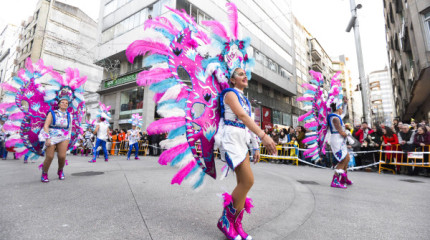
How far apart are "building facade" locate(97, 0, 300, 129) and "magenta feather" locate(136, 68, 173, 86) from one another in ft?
47.7

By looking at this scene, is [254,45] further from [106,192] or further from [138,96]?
[106,192]

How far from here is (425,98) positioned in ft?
52.0

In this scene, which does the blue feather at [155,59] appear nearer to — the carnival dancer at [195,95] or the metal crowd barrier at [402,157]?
the carnival dancer at [195,95]

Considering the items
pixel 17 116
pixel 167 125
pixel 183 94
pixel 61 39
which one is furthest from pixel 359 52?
pixel 61 39

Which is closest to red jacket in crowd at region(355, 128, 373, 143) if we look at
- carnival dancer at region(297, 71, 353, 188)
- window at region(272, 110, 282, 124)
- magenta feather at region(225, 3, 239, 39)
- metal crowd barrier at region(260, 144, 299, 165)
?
metal crowd barrier at region(260, 144, 299, 165)

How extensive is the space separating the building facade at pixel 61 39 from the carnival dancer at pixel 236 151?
28609mm

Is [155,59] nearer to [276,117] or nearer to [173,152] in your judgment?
[173,152]

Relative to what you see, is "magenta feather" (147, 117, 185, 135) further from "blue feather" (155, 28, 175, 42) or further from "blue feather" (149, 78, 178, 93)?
"blue feather" (155, 28, 175, 42)

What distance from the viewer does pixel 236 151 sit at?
6.79 ft

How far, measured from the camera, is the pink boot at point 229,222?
194 cm

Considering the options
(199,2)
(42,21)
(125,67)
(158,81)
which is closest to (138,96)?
(125,67)

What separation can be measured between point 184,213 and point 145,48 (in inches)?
75.8

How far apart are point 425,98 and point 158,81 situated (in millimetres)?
20825

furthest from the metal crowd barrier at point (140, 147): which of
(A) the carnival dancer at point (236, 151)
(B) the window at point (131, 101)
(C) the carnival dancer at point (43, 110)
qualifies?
(A) the carnival dancer at point (236, 151)
